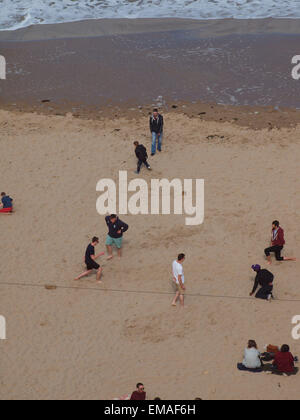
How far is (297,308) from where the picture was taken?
1538cm

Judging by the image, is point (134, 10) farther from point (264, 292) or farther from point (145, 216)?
point (264, 292)

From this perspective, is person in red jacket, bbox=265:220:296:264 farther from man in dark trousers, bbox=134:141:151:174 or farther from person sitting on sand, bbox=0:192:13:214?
person sitting on sand, bbox=0:192:13:214

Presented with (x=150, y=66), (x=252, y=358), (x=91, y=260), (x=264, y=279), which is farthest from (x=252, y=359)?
(x=150, y=66)

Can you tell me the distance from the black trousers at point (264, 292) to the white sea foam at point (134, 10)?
73.1ft

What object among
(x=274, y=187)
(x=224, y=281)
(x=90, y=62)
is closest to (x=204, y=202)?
(x=274, y=187)

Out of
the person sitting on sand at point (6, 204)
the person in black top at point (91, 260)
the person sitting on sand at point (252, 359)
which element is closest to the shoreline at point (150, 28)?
the person sitting on sand at point (6, 204)

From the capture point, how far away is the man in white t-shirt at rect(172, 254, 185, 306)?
1499 centimetres

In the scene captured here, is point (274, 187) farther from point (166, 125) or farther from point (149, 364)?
point (149, 364)

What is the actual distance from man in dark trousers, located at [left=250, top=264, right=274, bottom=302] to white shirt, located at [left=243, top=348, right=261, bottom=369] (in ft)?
7.57

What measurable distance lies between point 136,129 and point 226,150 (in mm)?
3756

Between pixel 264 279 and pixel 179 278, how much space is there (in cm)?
209

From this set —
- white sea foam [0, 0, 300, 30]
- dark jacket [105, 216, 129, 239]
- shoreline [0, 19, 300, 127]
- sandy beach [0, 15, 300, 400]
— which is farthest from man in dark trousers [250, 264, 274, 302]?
white sea foam [0, 0, 300, 30]

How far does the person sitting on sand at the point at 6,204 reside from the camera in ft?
63.8

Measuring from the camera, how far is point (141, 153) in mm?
20812
